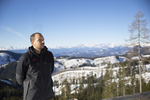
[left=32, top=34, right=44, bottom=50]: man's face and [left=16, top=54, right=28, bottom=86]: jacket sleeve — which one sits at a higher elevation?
[left=32, top=34, right=44, bottom=50]: man's face

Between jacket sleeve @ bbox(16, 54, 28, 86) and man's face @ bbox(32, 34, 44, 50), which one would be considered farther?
man's face @ bbox(32, 34, 44, 50)

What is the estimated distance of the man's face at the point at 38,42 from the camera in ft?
8.74

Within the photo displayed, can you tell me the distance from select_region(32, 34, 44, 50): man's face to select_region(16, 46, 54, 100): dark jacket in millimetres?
117

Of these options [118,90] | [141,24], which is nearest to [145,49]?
[141,24]

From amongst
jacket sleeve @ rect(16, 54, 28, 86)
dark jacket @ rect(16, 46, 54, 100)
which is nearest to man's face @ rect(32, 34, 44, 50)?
dark jacket @ rect(16, 46, 54, 100)

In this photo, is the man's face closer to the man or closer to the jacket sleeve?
the man

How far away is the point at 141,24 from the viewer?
18.6m

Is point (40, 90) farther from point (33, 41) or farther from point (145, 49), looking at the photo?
point (145, 49)

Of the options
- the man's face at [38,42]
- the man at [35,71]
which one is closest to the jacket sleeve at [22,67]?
the man at [35,71]

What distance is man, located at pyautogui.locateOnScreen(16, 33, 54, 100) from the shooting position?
2.57 meters

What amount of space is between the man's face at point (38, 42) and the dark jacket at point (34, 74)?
0.12 meters

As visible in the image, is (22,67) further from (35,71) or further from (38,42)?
(38,42)

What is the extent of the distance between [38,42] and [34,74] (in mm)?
766

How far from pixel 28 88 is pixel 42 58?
768 mm
